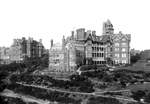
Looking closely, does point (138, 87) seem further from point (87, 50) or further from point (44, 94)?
point (87, 50)

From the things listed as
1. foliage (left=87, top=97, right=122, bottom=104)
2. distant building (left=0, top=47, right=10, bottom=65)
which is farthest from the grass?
distant building (left=0, top=47, right=10, bottom=65)

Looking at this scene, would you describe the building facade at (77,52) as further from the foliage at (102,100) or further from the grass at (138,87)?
the foliage at (102,100)

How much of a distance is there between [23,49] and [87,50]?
30.6 metres

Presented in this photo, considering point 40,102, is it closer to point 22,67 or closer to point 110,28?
point 22,67

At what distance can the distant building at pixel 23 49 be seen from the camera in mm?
68125

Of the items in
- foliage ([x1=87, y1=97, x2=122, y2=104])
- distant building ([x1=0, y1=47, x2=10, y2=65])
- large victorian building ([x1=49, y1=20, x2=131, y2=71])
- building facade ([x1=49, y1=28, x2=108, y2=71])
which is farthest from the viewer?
distant building ([x1=0, y1=47, x2=10, y2=65])

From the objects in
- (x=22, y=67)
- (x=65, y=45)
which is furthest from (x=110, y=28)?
(x=22, y=67)

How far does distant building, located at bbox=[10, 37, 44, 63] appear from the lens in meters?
68.1

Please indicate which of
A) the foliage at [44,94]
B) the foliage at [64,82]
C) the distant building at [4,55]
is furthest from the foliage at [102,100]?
the distant building at [4,55]

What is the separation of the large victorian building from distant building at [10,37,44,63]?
1726 centimetres

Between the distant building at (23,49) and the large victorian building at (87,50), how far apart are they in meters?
17.3

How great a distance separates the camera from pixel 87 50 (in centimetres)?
5531

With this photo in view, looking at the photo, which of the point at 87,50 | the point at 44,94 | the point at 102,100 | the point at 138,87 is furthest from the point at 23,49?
the point at 138,87

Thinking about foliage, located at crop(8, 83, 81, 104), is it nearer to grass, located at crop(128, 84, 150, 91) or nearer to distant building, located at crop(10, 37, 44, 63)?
grass, located at crop(128, 84, 150, 91)
